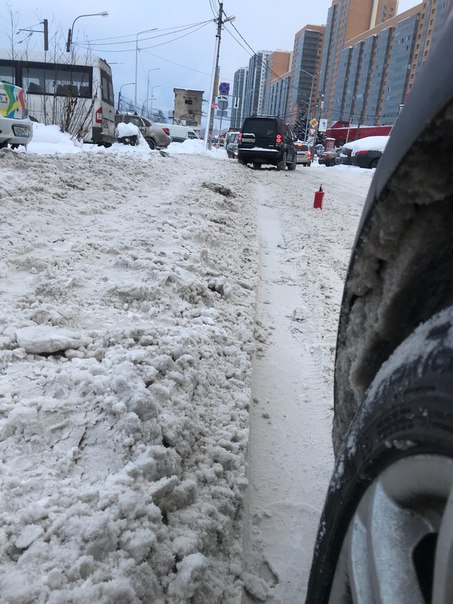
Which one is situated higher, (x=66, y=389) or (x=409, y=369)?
(x=409, y=369)

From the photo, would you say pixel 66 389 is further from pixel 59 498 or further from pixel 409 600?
pixel 409 600

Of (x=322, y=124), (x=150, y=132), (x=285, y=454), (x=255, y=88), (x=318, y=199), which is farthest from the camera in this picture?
(x=255, y=88)

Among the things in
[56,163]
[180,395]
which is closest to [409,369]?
[180,395]

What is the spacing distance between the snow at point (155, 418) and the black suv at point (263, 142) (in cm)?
1697

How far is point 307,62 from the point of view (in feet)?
185

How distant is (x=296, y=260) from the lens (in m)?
5.93

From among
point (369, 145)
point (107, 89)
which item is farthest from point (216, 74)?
point (107, 89)

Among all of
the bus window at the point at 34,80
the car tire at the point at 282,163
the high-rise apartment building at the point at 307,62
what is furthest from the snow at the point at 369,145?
the high-rise apartment building at the point at 307,62

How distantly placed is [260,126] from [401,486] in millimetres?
22099

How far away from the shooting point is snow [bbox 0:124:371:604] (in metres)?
1.50

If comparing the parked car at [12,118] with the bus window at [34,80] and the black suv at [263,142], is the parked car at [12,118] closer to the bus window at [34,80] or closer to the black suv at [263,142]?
the bus window at [34,80]

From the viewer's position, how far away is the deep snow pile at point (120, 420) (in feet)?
4.79

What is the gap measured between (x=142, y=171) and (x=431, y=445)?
1065 cm

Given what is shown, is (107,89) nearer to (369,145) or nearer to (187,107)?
(369,145)
